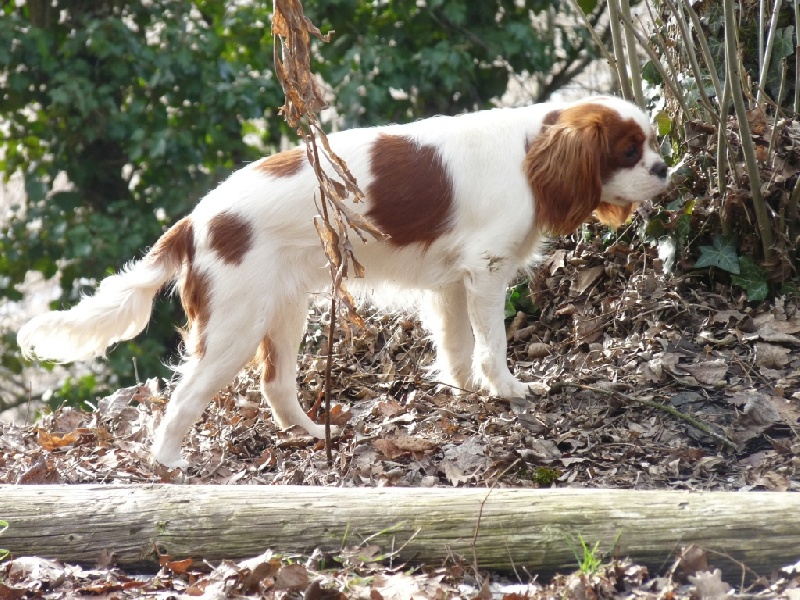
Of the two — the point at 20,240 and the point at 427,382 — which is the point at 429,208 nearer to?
the point at 427,382

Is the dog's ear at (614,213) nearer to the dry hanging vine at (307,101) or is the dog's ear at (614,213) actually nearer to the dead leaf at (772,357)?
the dead leaf at (772,357)

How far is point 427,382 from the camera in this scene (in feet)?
18.4

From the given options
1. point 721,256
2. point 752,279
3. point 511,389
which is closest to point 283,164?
point 511,389

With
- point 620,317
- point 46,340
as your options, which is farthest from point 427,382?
point 46,340

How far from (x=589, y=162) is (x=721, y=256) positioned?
1.01 metres

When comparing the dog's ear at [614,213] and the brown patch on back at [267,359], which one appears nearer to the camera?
Result: the brown patch on back at [267,359]

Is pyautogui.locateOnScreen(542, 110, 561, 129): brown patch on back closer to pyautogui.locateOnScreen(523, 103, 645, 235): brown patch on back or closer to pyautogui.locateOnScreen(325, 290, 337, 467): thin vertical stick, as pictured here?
pyautogui.locateOnScreen(523, 103, 645, 235): brown patch on back

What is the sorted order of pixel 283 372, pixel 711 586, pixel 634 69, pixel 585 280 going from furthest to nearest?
pixel 585 280, pixel 634 69, pixel 283 372, pixel 711 586

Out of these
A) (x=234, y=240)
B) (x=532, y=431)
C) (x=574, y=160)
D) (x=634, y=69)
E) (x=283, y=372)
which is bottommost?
(x=532, y=431)

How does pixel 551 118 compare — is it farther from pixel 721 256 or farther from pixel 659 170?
pixel 721 256

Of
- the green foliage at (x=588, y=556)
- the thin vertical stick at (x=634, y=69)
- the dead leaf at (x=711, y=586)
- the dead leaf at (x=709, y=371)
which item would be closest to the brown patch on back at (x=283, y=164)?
the thin vertical stick at (x=634, y=69)

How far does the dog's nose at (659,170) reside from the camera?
16.4 feet

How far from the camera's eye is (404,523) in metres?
3.15

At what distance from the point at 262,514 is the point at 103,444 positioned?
87.5 inches
